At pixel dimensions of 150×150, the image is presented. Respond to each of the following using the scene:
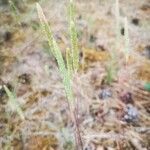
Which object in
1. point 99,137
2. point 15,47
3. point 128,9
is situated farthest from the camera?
point 128,9

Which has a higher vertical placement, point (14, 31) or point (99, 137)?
point (14, 31)

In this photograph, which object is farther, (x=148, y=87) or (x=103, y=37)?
(x=103, y=37)

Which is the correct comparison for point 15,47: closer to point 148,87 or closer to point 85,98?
point 85,98

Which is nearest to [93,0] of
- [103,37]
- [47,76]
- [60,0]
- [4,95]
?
[60,0]

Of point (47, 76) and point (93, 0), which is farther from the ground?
point (93, 0)

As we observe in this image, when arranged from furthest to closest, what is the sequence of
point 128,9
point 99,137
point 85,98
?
1. point 128,9
2. point 85,98
3. point 99,137

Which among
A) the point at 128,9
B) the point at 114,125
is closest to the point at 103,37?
the point at 128,9

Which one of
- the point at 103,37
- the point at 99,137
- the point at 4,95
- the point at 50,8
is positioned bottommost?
the point at 99,137

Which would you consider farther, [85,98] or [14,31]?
[14,31]

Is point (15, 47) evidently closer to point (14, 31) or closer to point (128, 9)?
point (14, 31)
